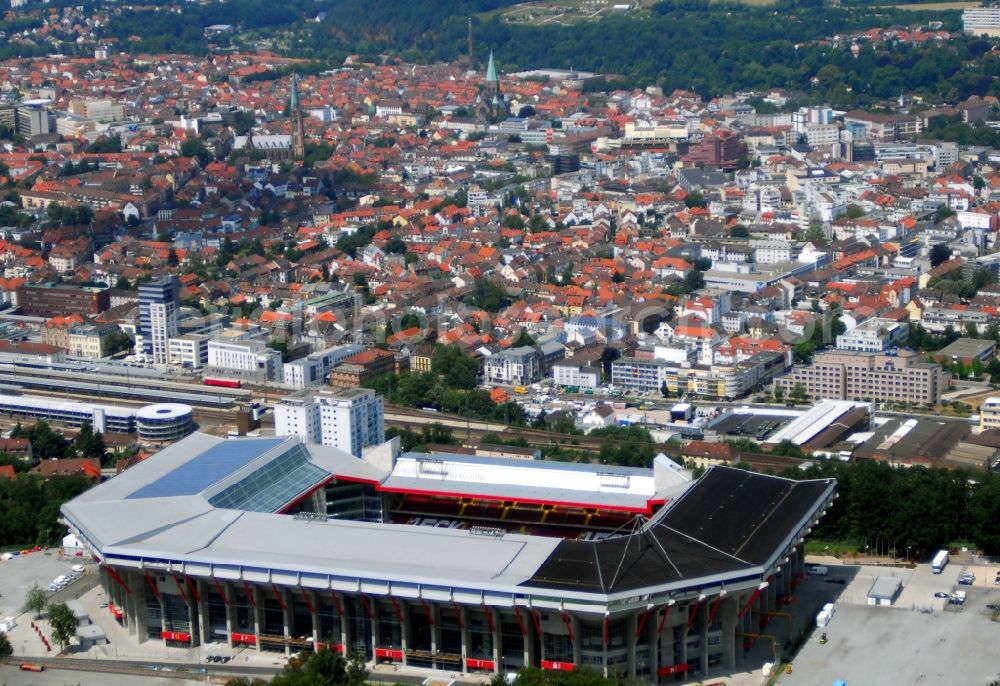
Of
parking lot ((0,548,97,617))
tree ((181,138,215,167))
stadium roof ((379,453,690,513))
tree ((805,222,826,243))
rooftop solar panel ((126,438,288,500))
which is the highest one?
tree ((181,138,215,167))

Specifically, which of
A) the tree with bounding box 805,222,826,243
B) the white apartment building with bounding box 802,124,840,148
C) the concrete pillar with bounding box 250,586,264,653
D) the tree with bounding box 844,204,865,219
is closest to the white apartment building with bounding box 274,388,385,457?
the concrete pillar with bounding box 250,586,264,653

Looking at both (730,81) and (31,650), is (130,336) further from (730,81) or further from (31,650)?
(730,81)

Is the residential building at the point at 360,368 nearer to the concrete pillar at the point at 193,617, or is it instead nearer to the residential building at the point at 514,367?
the residential building at the point at 514,367

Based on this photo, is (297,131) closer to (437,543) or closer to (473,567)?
(437,543)

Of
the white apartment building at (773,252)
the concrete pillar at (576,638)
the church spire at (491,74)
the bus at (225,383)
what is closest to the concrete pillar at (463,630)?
the concrete pillar at (576,638)

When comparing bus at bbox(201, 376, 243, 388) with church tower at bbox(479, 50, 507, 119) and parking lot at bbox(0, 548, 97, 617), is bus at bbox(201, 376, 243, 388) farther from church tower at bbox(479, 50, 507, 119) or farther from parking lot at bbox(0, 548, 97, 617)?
church tower at bbox(479, 50, 507, 119)

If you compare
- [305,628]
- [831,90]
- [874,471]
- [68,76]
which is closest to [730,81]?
[831,90]
